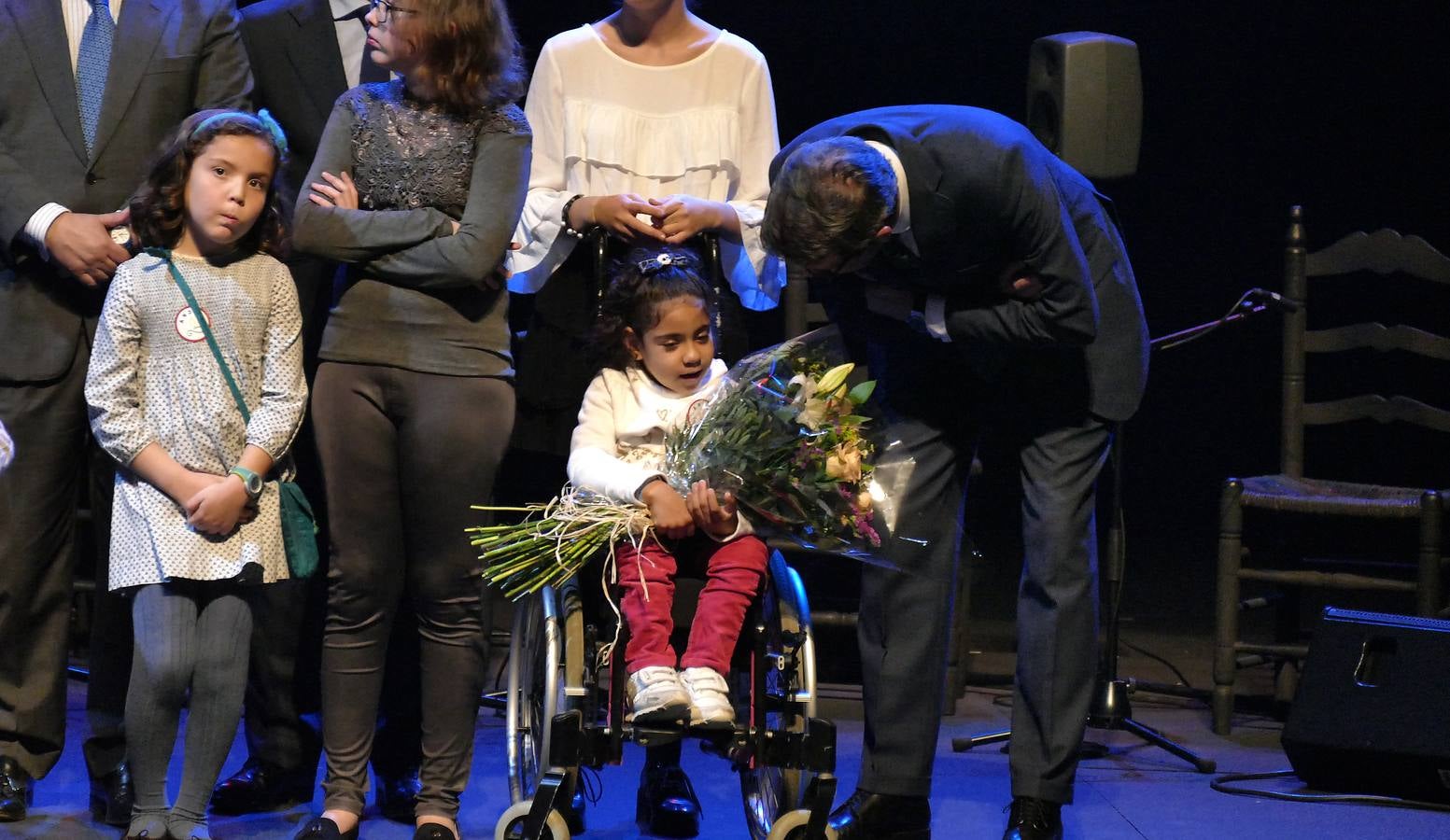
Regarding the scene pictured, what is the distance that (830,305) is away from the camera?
9.68 ft

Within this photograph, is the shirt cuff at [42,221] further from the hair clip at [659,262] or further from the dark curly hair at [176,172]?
the hair clip at [659,262]

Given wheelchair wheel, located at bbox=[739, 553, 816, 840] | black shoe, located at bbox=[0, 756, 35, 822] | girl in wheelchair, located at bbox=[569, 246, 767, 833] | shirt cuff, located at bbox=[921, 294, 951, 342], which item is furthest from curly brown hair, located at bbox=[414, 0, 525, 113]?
black shoe, located at bbox=[0, 756, 35, 822]

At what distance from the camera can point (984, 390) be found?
2.95 m

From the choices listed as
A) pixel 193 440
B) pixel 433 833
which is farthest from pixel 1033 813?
pixel 193 440

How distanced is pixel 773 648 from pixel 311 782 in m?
1.12

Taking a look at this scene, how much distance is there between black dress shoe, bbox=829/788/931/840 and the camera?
9.57 ft

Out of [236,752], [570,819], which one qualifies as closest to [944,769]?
[570,819]

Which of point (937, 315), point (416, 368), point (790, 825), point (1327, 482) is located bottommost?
point (790, 825)

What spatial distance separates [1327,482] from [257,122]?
9.53ft

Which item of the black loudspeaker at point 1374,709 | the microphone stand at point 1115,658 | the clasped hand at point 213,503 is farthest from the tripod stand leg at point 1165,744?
the clasped hand at point 213,503

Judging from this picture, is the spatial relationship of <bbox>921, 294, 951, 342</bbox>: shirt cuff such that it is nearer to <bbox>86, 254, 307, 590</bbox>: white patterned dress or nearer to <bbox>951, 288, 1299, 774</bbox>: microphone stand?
<bbox>951, 288, 1299, 774</bbox>: microphone stand

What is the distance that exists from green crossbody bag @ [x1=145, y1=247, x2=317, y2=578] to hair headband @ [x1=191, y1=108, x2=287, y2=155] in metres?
0.24

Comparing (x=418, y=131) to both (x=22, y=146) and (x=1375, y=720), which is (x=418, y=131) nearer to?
(x=22, y=146)

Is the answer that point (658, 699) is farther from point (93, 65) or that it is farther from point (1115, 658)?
point (1115, 658)
